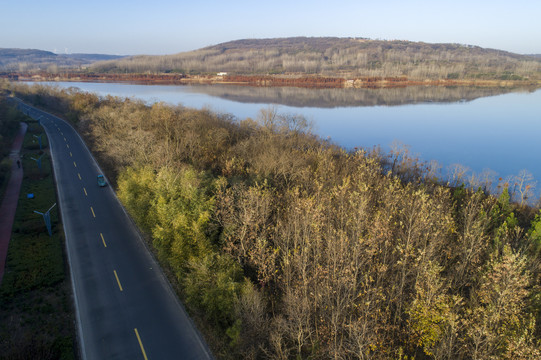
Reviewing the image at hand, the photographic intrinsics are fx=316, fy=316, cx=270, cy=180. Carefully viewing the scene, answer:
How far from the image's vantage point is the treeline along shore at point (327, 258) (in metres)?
11.9

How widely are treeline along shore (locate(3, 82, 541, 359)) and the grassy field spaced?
19.9 feet

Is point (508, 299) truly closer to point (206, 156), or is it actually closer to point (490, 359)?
point (490, 359)

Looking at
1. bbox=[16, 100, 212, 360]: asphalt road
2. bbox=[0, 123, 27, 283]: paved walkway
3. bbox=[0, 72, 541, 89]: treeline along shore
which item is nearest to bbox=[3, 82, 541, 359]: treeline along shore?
bbox=[16, 100, 212, 360]: asphalt road

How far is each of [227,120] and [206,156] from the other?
49.9ft

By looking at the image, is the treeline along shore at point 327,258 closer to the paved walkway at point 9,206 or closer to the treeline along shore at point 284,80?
the paved walkway at point 9,206

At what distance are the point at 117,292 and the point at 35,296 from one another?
186 inches

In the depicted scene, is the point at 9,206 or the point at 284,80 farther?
the point at 284,80

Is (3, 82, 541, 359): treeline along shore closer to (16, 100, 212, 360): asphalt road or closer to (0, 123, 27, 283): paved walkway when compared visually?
(16, 100, 212, 360): asphalt road

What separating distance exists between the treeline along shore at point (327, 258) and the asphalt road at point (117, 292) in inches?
44.8

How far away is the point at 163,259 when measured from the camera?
70.3ft

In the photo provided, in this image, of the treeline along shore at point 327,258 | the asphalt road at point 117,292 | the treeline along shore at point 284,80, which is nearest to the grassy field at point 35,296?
the asphalt road at point 117,292

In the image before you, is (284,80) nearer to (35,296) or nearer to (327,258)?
(35,296)

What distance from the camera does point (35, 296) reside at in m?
19.2

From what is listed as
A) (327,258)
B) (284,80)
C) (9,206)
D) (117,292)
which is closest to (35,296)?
(117,292)
